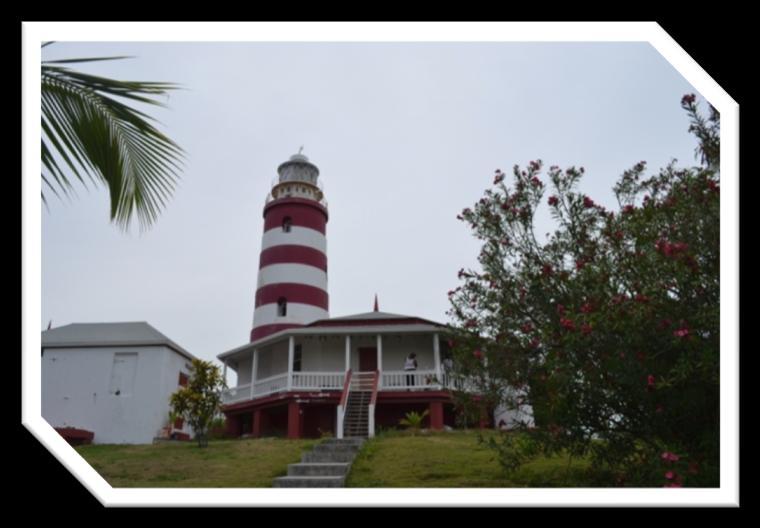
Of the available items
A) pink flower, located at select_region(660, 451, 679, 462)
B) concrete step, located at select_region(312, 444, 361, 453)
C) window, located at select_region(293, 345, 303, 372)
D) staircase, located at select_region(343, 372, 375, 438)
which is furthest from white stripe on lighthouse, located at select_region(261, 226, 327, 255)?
pink flower, located at select_region(660, 451, 679, 462)

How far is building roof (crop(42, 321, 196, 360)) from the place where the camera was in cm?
1892

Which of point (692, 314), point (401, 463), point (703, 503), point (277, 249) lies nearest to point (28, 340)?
point (703, 503)

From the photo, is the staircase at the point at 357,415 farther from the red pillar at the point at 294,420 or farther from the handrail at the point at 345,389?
the red pillar at the point at 294,420

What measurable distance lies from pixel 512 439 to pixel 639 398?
5.73 feet

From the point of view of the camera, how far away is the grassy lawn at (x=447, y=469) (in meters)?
7.48

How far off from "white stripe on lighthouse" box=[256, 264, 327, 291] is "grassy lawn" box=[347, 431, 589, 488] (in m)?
11.8

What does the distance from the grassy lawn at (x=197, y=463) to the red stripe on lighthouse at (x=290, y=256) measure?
9.83 meters

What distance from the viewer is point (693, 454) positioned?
5.36m

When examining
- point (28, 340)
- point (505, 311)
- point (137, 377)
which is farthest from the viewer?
point (137, 377)

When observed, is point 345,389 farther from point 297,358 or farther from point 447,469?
point 447,469

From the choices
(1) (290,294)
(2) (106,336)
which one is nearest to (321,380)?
(1) (290,294)

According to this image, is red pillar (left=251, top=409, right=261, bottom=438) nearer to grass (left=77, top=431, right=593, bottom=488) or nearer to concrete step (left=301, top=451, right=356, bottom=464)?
grass (left=77, top=431, right=593, bottom=488)

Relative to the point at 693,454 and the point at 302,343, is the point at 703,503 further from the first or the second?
the point at 302,343

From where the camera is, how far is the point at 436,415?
17.0m
